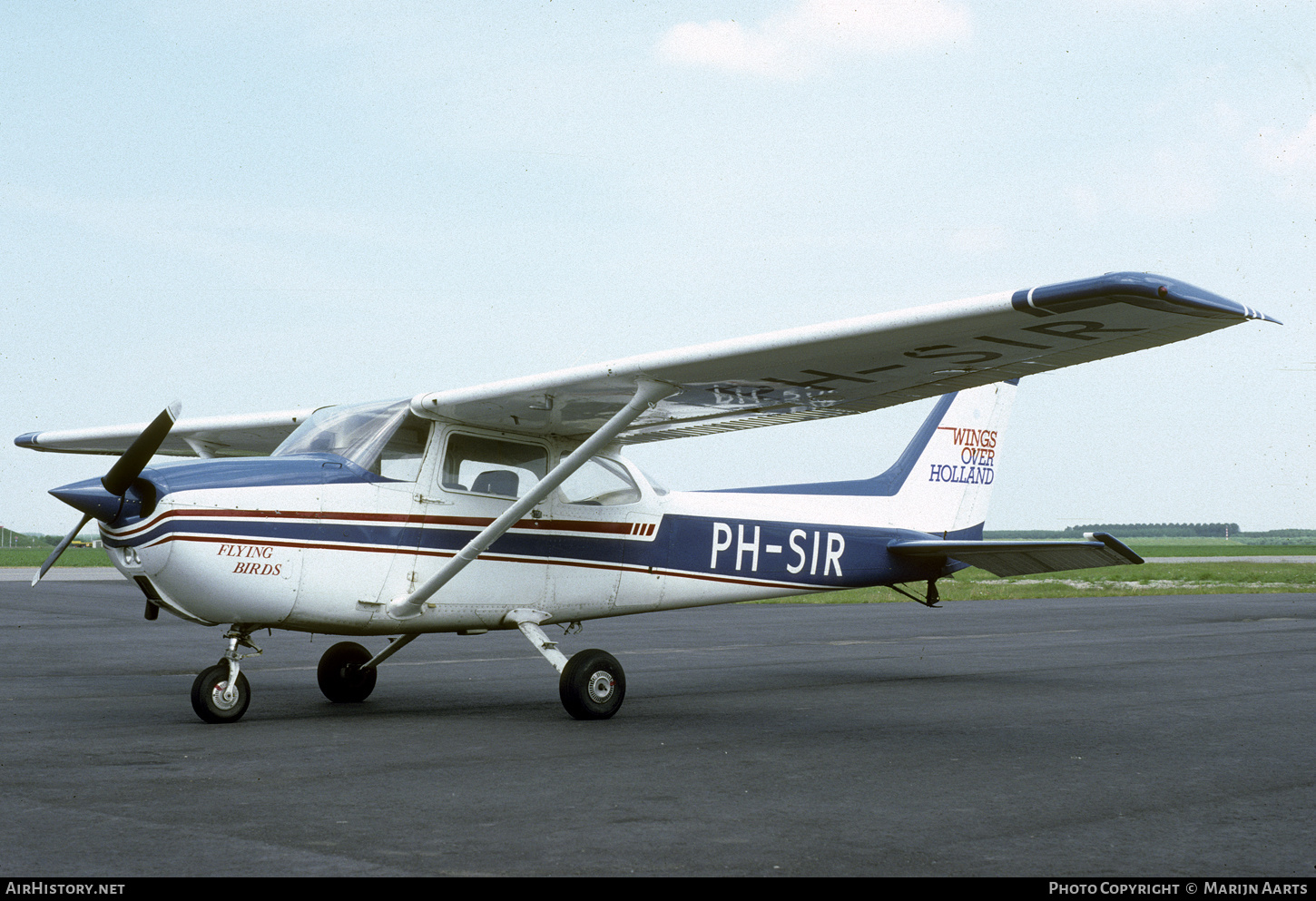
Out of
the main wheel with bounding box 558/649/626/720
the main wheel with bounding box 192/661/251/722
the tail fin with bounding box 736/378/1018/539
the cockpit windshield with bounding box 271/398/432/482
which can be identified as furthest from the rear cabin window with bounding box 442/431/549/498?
the tail fin with bounding box 736/378/1018/539

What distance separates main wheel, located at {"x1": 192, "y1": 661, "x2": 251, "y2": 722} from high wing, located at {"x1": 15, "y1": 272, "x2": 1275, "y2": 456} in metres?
2.28

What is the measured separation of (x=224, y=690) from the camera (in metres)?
7.89

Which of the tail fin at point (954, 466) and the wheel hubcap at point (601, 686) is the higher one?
the tail fin at point (954, 466)

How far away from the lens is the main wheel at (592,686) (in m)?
8.42

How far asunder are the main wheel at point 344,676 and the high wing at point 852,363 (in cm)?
222

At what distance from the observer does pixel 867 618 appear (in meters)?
21.5

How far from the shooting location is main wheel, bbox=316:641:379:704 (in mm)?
9312

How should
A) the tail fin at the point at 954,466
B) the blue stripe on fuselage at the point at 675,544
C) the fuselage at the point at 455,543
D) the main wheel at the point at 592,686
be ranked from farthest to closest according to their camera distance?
the tail fin at the point at 954,466 → the main wheel at the point at 592,686 → the blue stripe on fuselage at the point at 675,544 → the fuselage at the point at 455,543

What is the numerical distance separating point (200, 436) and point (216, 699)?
172 inches

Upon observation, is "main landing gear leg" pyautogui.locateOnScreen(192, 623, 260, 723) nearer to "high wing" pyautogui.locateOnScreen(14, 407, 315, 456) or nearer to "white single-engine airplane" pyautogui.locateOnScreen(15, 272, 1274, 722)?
"white single-engine airplane" pyautogui.locateOnScreen(15, 272, 1274, 722)

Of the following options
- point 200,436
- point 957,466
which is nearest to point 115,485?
point 200,436

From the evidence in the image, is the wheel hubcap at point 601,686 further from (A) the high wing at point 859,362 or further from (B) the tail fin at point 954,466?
(B) the tail fin at point 954,466

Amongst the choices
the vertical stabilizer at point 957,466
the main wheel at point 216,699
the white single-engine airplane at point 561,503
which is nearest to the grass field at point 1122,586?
the vertical stabilizer at point 957,466
